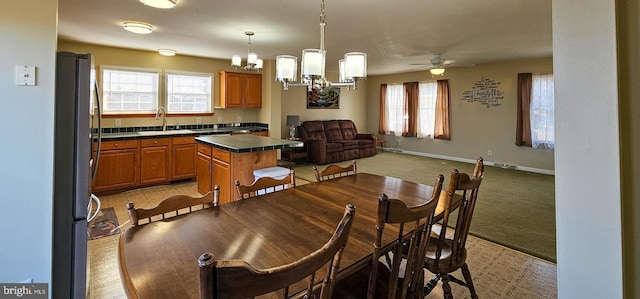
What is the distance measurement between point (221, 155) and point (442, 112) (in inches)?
245

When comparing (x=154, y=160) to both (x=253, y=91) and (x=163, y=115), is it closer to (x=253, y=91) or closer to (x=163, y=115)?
(x=163, y=115)

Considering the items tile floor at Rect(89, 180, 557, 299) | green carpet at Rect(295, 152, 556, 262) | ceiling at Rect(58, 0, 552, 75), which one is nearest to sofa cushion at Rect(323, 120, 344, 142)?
green carpet at Rect(295, 152, 556, 262)

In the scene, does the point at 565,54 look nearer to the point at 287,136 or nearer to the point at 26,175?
the point at 26,175

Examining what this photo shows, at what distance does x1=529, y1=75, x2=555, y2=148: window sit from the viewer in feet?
20.1

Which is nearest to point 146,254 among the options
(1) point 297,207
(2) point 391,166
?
(1) point 297,207

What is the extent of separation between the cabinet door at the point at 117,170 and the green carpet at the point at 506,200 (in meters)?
2.80

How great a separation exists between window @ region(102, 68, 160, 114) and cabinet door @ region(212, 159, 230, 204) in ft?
9.19

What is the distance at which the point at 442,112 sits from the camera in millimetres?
7926

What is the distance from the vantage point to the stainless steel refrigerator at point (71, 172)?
5.94 ft

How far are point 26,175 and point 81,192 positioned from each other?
281 millimetres

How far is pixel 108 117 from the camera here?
204 inches

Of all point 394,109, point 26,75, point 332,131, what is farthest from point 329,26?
point 394,109

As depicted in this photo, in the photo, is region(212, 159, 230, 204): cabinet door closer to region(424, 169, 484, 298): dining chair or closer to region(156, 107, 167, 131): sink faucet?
region(424, 169, 484, 298): dining chair

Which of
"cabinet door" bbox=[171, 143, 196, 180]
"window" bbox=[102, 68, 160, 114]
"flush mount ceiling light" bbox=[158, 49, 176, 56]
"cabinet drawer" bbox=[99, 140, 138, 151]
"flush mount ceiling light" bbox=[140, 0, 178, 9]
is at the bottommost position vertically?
"cabinet door" bbox=[171, 143, 196, 180]
